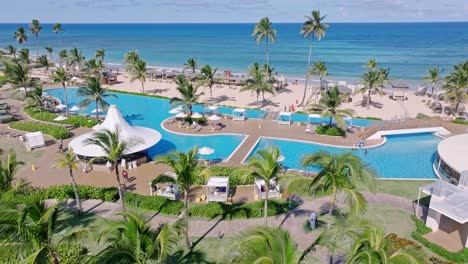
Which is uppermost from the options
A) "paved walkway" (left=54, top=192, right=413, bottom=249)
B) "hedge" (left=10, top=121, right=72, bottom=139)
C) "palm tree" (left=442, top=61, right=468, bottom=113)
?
"palm tree" (left=442, top=61, right=468, bottom=113)

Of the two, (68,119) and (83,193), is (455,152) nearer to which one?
(83,193)

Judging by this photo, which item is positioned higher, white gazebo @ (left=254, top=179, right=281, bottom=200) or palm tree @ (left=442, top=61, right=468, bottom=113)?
palm tree @ (left=442, top=61, right=468, bottom=113)

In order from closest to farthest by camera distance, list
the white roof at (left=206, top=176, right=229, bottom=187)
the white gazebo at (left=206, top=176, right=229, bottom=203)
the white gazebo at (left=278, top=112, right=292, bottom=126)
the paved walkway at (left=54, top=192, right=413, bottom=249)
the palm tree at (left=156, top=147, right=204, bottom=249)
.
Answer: the palm tree at (left=156, top=147, right=204, bottom=249) < the paved walkway at (left=54, top=192, right=413, bottom=249) < the white gazebo at (left=206, top=176, right=229, bottom=203) < the white roof at (left=206, top=176, right=229, bottom=187) < the white gazebo at (left=278, top=112, right=292, bottom=126)

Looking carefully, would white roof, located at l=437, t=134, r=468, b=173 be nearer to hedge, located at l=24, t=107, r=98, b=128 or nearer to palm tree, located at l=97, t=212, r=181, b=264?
palm tree, located at l=97, t=212, r=181, b=264

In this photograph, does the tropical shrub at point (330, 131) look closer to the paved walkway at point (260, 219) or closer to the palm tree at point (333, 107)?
the palm tree at point (333, 107)

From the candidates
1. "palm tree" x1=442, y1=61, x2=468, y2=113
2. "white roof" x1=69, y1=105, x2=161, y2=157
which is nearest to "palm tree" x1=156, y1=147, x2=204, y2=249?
"white roof" x1=69, y1=105, x2=161, y2=157

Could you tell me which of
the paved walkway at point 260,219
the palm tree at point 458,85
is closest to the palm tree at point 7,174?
the paved walkway at point 260,219

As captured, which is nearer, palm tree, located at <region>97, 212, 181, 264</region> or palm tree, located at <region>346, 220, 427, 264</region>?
palm tree, located at <region>346, 220, 427, 264</region>
